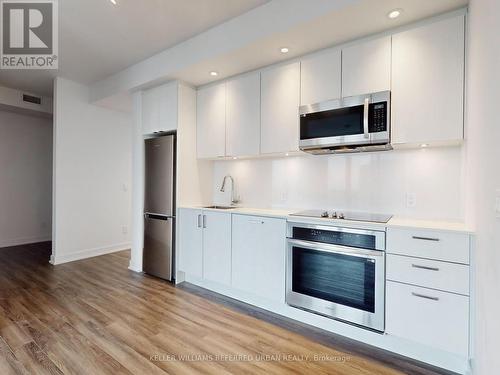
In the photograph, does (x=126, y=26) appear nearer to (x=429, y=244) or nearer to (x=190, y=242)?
(x=190, y=242)

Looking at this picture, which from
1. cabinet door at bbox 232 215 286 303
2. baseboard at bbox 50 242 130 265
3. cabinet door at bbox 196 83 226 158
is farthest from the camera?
baseboard at bbox 50 242 130 265

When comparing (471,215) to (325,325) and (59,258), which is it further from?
(59,258)

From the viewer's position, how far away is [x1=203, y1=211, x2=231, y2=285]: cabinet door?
2.80m

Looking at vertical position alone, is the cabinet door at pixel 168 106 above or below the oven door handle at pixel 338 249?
above

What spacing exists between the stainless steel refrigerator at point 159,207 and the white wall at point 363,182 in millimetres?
883

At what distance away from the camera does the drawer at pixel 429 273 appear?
1.67 meters

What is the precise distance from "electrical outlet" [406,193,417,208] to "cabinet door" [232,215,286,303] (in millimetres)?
1088

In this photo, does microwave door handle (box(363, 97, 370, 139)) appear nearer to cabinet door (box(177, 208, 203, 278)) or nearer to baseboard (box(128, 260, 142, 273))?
cabinet door (box(177, 208, 203, 278))

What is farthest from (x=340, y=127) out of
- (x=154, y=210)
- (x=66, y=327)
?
(x=66, y=327)

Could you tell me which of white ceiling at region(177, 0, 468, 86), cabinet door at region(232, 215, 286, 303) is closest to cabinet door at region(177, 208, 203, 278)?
cabinet door at region(232, 215, 286, 303)

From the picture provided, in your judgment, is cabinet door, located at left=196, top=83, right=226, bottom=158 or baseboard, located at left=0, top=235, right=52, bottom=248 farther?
baseboard, located at left=0, top=235, right=52, bottom=248

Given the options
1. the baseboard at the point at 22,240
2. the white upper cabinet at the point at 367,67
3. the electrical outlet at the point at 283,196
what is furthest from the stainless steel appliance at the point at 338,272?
the baseboard at the point at 22,240

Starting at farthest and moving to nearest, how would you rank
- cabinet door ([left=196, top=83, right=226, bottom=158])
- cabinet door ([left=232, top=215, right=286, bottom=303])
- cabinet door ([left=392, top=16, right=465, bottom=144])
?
cabinet door ([left=196, top=83, right=226, bottom=158]) → cabinet door ([left=232, top=215, right=286, bottom=303]) → cabinet door ([left=392, top=16, right=465, bottom=144])

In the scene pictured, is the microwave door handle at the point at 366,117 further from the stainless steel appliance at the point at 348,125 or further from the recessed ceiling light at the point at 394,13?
the recessed ceiling light at the point at 394,13
